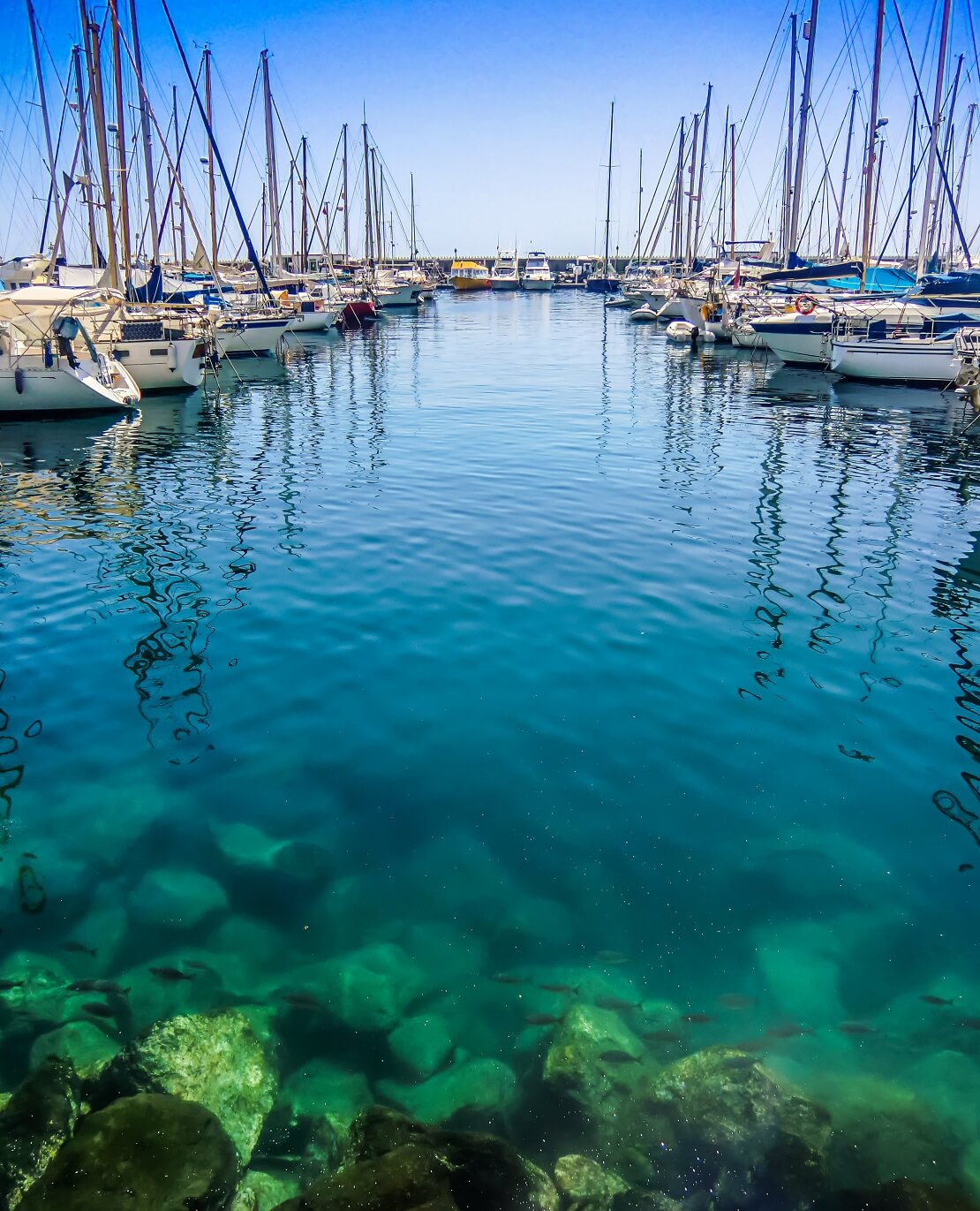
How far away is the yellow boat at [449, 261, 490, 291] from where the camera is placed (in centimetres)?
12131

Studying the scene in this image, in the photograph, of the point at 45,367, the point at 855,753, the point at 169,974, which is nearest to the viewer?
the point at 169,974

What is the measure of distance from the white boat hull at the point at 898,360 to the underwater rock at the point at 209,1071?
3339 cm

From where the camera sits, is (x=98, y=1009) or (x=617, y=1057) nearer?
(x=617, y=1057)

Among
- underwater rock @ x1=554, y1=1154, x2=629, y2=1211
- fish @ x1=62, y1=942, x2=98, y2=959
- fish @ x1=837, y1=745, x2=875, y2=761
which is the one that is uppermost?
fish @ x1=837, y1=745, x2=875, y2=761

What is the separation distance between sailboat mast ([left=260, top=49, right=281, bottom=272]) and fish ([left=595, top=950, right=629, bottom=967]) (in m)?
63.1

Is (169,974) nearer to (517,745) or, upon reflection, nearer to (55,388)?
(517,745)

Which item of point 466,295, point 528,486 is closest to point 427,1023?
point 528,486

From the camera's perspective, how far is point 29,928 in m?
5.81

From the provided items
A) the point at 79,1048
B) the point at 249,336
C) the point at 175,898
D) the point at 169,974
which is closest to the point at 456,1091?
the point at 169,974

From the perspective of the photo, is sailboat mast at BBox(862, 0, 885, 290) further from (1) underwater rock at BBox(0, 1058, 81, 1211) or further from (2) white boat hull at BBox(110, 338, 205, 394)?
(1) underwater rock at BBox(0, 1058, 81, 1211)

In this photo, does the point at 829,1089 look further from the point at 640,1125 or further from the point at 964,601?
the point at 964,601

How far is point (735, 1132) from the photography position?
14.6 ft

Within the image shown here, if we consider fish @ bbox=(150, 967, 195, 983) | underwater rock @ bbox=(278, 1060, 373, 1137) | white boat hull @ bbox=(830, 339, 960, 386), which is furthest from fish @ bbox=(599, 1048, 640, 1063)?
white boat hull @ bbox=(830, 339, 960, 386)

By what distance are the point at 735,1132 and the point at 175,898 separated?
394cm
